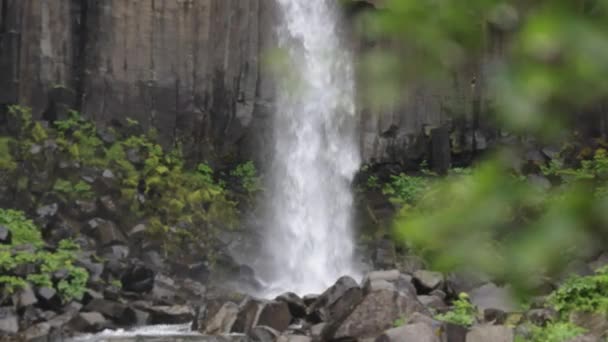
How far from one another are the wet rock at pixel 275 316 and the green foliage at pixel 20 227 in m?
6.67

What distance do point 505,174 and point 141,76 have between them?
22.6 metres

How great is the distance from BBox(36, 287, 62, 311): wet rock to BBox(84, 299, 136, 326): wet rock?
2.10 ft

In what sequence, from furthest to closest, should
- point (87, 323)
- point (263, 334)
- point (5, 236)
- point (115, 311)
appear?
point (5, 236) → point (115, 311) → point (87, 323) → point (263, 334)

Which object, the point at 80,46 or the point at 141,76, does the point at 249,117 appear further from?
the point at 80,46

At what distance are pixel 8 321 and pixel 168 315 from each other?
3332 millimetres

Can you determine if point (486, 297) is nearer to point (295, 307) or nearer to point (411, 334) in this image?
point (295, 307)

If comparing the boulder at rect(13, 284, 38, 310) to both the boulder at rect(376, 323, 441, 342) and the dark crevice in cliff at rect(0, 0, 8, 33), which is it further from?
the dark crevice in cliff at rect(0, 0, 8, 33)

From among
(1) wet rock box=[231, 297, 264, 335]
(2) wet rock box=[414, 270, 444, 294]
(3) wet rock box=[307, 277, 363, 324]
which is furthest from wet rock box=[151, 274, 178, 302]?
(2) wet rock box=[414, 270, 444, 294]

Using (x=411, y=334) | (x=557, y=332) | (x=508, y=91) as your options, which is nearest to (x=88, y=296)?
(x=411, y=334)

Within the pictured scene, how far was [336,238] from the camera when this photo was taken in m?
22.6

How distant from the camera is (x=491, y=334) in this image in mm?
9656

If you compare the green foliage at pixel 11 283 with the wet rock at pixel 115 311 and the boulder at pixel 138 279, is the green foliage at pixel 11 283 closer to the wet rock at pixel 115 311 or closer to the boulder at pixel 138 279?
the wet rock at pixel 115 311

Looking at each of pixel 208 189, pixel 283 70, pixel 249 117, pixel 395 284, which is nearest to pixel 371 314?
pixel 395 284

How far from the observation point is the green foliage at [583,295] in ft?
33.5
